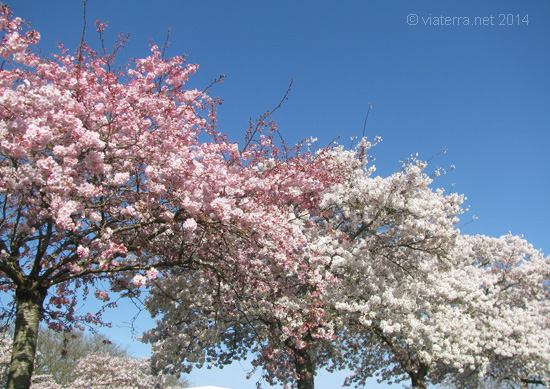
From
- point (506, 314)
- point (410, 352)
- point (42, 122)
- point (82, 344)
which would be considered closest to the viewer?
point (42, 122)

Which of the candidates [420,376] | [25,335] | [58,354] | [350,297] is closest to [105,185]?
[25,335]

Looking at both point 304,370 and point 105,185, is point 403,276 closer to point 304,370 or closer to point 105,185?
point 304,370

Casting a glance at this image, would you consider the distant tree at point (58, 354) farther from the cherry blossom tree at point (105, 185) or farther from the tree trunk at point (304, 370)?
the cherry blossom tree at point (105, 185)

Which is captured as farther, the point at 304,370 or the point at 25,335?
the point at 304,370

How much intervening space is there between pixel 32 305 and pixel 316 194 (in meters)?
8.56

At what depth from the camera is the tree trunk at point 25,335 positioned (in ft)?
26.1

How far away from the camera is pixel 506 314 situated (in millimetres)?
19391

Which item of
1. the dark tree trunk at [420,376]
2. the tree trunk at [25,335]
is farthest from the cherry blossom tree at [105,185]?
the dark tree trunk at [420,376]

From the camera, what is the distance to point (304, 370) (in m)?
14.1

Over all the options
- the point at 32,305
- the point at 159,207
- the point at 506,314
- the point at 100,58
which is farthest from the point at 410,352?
the point at 100,58

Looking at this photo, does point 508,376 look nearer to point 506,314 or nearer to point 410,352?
point 506,314

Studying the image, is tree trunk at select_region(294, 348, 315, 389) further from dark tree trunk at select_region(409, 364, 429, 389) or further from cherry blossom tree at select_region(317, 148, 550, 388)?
dark tree trunk at select_region(409, 364, 429, 389)

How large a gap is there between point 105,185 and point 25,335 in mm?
3436

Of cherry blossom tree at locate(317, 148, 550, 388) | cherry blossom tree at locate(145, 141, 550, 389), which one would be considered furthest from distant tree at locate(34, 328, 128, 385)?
cherry blossom tree at locate(317, 148, 550, 388)
